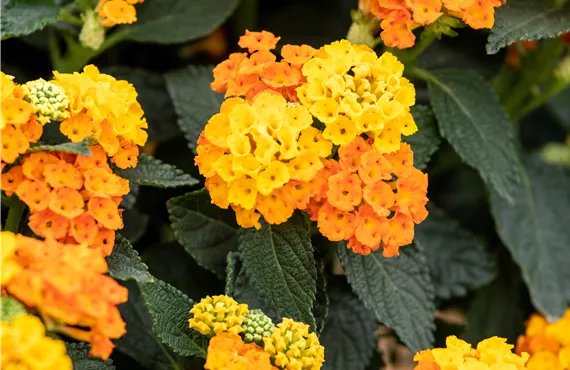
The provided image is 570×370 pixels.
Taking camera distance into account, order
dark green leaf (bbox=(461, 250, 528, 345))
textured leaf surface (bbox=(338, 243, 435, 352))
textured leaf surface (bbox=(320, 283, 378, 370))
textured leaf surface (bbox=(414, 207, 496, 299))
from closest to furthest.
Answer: textured leaf surface (bbox=(338, 243, 435, 352))
textured leaf surface (bbox=(320, 283, 378, 370))
textured leaf surface (bbox=(414, 207, 496, 299))
dark green leaf (bbox=(461, 250, 528, 345))

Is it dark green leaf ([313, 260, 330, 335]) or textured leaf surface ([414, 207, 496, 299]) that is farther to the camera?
textured leaf surface ([414, 207, 496, 299])

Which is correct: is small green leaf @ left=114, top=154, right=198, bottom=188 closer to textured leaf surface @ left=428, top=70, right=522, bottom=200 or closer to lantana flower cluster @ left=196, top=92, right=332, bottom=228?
lantana flower cluster @ left=196, top=92, right=332, bottom=228

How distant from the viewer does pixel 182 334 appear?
2.81 feet

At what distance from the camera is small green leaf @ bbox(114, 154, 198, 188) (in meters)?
0.90

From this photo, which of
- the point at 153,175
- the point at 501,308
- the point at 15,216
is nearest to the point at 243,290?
the point at 153,175

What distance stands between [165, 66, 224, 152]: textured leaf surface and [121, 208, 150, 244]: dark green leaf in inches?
6.6

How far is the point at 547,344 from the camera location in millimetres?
1051

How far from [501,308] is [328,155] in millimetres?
701

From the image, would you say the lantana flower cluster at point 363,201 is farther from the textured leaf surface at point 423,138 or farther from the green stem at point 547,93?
the green stem at point 547,93

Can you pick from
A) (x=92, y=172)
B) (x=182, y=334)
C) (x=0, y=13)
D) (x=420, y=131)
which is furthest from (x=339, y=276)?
(x=0, y=13)

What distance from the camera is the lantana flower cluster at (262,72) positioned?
0.91m

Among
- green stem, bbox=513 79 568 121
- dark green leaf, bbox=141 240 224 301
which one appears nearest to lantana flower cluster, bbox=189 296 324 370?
dark green leaf, bbox=141 240 224 301

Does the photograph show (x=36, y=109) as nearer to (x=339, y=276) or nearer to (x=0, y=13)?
(x=0, y=13)

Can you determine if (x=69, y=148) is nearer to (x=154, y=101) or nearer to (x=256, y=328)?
(x=256, y=328)
